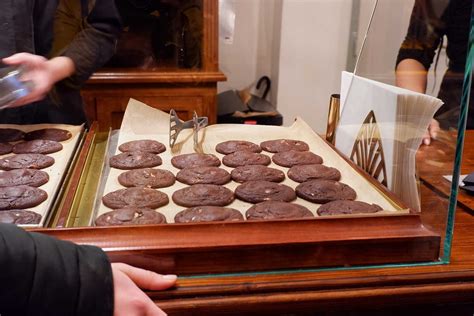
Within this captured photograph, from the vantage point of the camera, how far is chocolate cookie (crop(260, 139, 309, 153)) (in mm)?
1515

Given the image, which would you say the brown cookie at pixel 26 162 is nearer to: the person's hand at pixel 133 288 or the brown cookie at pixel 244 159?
the brown cookie at pixel 244 159

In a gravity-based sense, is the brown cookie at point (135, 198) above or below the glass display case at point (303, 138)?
below

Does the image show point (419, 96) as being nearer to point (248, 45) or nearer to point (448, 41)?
point (448, 41)

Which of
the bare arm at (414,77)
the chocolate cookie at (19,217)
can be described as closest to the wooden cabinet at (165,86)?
the chocolate cookie at (19,217)

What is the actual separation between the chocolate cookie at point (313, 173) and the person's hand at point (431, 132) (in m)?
0.30

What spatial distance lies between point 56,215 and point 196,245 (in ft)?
1.03

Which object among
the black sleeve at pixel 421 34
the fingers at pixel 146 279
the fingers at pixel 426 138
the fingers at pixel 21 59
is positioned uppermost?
the black sleeve at pixel 421 34

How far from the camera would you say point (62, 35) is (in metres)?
1.13

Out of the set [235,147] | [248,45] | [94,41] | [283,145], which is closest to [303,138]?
[283,145]

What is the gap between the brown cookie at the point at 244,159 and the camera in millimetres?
1416

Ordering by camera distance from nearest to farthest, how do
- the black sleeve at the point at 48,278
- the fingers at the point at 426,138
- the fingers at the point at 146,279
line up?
the black sleeve at the point at 48,278
the fingers at the point at 146,279
the fingers at the point at 426,138

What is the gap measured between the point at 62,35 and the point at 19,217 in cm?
41

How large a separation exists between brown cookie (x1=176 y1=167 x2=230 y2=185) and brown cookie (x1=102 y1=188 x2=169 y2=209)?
0.41ft

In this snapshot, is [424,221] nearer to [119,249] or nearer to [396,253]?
[396,253]
